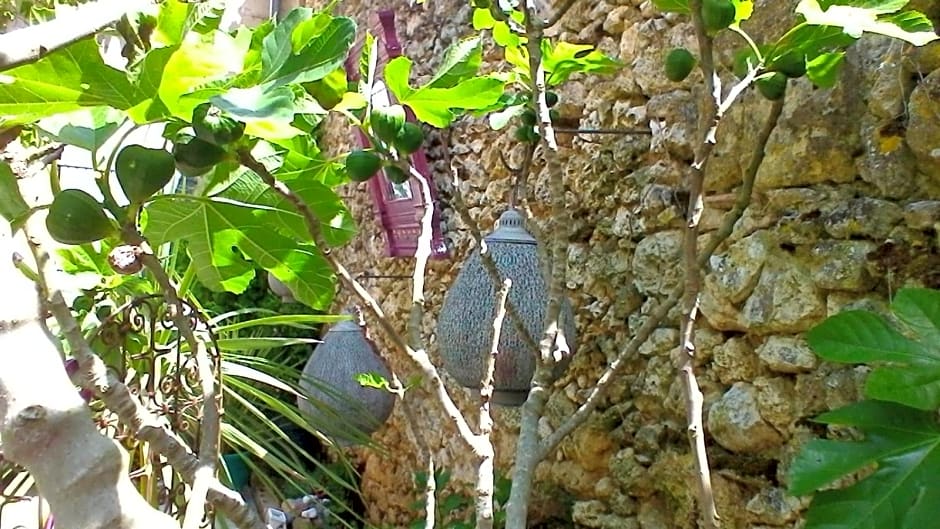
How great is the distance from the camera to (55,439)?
1.30 ft

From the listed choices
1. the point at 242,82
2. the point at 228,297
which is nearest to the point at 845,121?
the point at 242,82

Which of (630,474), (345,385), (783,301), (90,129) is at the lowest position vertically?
(630,474)

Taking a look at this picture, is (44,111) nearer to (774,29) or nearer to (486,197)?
(774,29)

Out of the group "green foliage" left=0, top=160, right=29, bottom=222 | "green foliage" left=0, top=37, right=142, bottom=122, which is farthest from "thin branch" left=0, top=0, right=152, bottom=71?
"green foliage" left=0, top=160, right=29, bottom=222

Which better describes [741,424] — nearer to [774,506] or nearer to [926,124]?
[774,506]

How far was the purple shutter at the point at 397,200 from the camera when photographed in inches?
99.5

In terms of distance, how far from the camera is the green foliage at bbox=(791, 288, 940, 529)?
0.78 metres

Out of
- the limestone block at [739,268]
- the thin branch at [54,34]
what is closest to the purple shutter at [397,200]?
the limestone block at [739,268]

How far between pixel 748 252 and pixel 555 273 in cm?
54

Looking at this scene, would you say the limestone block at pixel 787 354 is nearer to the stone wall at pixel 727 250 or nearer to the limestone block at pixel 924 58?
the stone wall at pixel 727 250

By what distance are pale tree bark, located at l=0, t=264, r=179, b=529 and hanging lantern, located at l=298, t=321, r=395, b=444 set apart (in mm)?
1630

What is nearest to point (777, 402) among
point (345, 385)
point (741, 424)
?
point (741, 424)

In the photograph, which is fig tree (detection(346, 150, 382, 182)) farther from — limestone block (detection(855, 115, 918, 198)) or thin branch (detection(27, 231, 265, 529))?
limestone block (detection(855, 115, 918, 198))

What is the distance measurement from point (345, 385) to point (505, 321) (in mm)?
894
